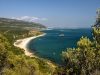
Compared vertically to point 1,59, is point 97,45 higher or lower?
higher

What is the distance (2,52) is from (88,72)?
1579cm

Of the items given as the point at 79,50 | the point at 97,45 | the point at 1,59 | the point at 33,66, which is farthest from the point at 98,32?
the point at 1,59

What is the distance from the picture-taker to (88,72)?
101 feet

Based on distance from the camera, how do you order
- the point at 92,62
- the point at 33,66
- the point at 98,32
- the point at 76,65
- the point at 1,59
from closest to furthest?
the point at 98,32
the point at 92,62
the point at 76,65
the point at 33,66
the point at 1,59

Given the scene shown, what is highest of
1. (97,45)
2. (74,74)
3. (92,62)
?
(97,45)

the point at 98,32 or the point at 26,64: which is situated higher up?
the point at 98,32

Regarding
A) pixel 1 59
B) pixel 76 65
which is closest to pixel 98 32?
pixel 76 65

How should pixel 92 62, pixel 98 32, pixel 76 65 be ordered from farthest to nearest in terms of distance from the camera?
pixel 76 65
pixel 92 62
pixel 98 32

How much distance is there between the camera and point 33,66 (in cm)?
3566

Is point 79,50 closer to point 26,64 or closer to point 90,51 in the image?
point 90,51

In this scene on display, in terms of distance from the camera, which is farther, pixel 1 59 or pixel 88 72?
pixel 1 59

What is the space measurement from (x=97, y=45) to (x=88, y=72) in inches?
138

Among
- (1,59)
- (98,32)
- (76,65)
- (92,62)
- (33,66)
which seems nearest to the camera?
(98,32)

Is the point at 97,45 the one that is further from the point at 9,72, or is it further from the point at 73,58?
the point at 9,72
